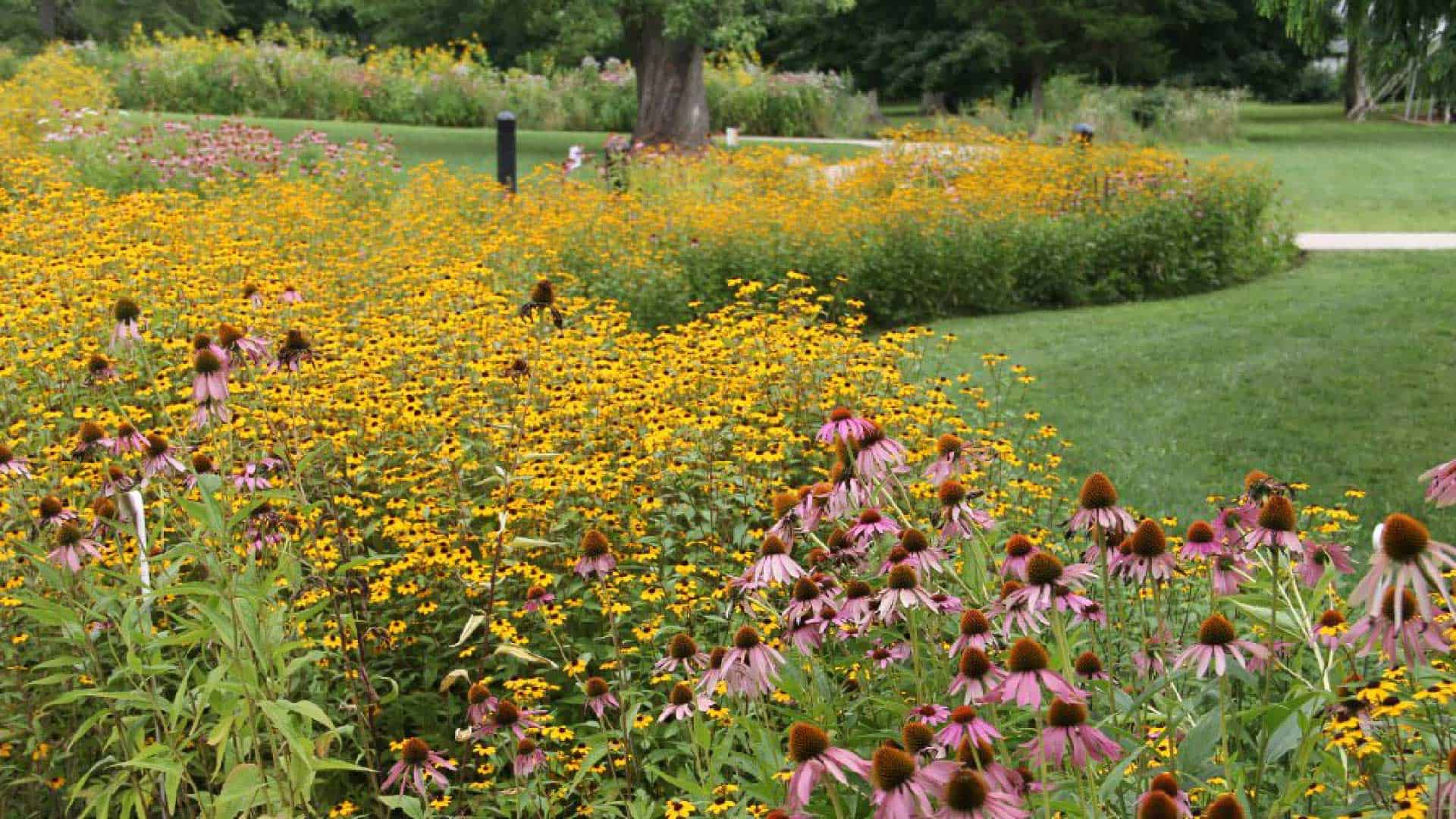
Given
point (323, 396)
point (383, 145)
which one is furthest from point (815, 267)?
point (323, 396)


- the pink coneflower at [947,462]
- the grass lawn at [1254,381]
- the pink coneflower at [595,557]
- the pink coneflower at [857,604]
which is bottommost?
the grass lawn at [1254,381]

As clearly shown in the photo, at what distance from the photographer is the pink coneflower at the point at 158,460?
2525mm

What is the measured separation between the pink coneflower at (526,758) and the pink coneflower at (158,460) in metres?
0.81

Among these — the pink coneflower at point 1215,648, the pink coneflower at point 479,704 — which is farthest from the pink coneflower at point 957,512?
the pink coneflower at point 479,704

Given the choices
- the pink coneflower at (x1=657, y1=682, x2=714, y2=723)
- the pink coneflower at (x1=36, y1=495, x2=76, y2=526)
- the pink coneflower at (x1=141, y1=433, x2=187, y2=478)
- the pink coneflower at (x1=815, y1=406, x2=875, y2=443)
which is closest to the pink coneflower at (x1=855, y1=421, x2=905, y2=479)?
the pink coneflower at (x1=815, y1=406, x2=875, y2=443)

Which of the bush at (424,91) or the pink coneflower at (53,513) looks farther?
the bush at (424,91)

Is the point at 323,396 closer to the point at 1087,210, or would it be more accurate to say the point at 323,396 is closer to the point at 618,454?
the point at 618,454

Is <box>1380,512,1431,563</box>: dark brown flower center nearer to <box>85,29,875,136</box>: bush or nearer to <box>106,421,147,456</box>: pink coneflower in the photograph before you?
<box>106,421,147,456</box>: pink coneflower

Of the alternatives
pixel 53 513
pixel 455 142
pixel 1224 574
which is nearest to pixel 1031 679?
pixel 1224 574

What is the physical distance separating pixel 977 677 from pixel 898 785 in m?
0.40

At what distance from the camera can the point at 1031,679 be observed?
1607mm

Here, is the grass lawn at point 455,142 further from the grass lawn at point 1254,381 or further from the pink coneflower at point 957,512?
the pink coneflower at point 957,512

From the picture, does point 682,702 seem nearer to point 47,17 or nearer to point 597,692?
point 597,692

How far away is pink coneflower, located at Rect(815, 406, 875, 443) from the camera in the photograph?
2.12 metres
